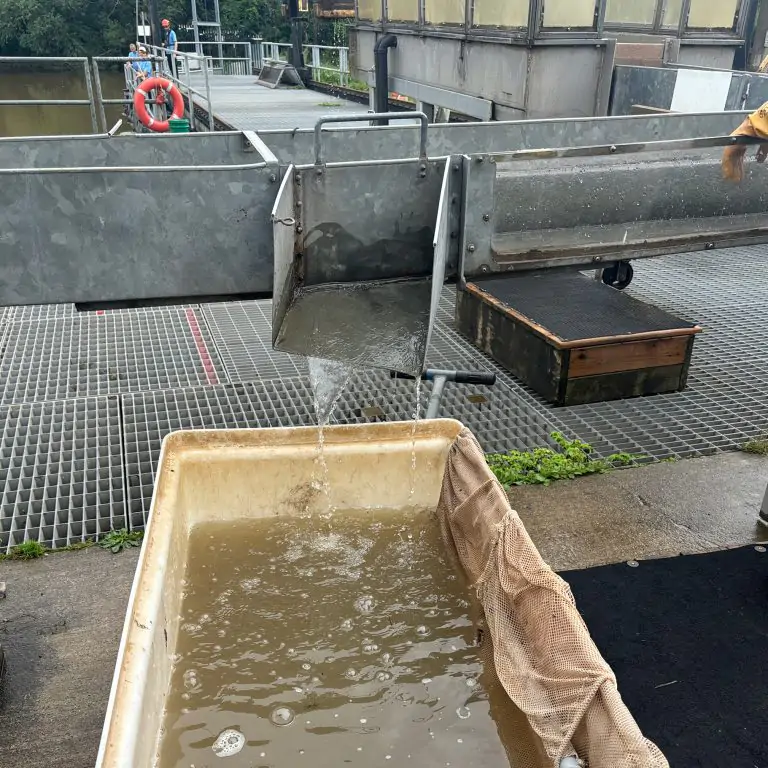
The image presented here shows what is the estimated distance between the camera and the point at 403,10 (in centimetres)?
1198

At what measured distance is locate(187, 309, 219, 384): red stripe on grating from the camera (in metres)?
5.72

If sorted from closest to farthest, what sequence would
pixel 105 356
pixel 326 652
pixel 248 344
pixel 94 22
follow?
pixel 326 652 → pixel 105 356 → pixel 248 344 → pixel 94 22

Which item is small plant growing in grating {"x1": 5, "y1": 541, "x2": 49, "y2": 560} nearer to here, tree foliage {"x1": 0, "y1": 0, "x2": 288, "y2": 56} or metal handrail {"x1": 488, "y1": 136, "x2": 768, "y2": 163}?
metal handrail {"x1": 488, "y1": 136, "x2": 768, "y2": 163}

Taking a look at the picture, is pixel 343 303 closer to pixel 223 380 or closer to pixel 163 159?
pixel 163 159

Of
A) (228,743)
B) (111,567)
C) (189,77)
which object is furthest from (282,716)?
(189,77)

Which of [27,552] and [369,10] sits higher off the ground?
[369,10]

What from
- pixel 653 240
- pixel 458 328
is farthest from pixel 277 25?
pixel 653 240

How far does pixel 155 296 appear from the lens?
3.20 metres

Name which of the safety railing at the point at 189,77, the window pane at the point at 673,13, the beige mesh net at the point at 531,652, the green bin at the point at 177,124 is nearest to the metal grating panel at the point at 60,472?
the beige mesh net at the point at 531,652

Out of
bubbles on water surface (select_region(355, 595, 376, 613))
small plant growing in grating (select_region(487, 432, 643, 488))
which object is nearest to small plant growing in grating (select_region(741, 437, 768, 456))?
small plant growing in grating (select_region(487, 432, 643, 488))

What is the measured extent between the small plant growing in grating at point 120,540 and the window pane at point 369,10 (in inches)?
469

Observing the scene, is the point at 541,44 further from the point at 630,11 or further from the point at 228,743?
the point at 228,743

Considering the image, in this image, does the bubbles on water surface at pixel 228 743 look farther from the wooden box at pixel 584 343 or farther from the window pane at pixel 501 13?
the window pane at pixel 501 13

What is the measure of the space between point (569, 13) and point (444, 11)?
8.89 ft
